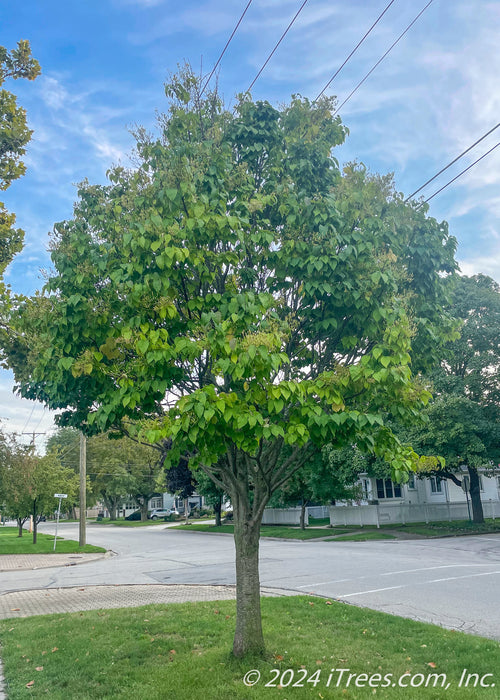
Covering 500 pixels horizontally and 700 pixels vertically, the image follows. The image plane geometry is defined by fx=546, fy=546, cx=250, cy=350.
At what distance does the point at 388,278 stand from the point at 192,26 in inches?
192

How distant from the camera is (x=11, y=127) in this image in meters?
12.3

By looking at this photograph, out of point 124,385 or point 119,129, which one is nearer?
point 124,385

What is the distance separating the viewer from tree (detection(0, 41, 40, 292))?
12.3 meters

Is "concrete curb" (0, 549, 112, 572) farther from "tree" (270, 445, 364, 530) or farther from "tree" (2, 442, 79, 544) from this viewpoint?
"tree" (270, 445, 364, 530)

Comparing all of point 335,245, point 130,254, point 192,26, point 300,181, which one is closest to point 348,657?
point 335,245

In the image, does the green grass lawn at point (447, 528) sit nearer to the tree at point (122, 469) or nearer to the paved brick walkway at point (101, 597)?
the paved brick walkway at point (101, 597)

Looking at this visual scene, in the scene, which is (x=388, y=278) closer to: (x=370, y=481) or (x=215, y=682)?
(x=215, y=682)

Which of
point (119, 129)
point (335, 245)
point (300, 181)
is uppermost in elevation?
point (119, 129)

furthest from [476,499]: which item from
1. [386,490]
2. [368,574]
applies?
[368,574]

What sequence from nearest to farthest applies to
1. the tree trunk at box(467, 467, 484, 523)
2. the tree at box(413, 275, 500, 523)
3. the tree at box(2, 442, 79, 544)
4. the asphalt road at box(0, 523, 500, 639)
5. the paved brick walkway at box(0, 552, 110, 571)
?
the asphalt road at box(0, 523, 500, 639) < the paved brick walkway at box(0, 552, 110, 571) < the tree at box(413, 275, 500, 523) < the tree at box(2, 442, 79, 544) < the tree trunk at box(467, 467, 484, 523)

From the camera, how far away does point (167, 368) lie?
17.2 ft

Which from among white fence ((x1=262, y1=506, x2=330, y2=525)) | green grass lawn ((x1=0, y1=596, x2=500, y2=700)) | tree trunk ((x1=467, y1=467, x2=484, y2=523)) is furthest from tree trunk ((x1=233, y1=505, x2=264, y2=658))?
white fence ((x1=262, y1=506, x2=330, y2=525))

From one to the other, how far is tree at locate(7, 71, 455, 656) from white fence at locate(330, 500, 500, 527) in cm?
2725

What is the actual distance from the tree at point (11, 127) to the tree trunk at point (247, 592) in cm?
946
